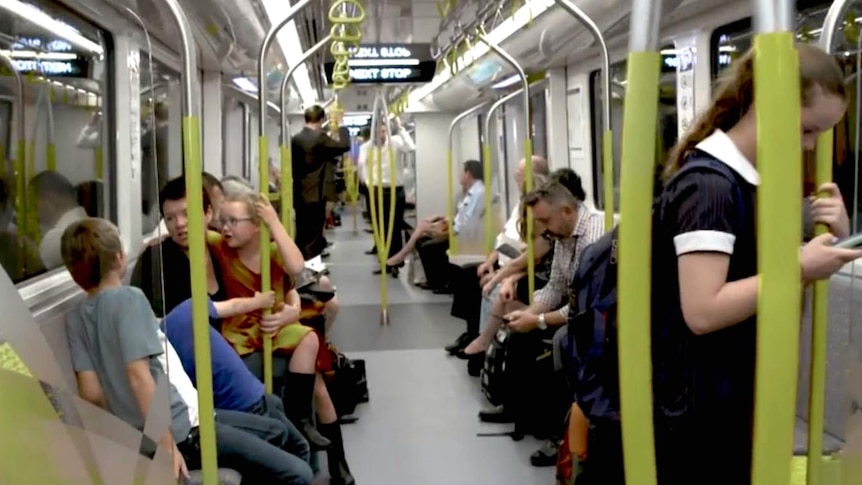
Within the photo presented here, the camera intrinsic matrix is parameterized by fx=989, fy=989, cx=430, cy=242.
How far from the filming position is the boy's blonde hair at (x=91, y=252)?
5.72 feet

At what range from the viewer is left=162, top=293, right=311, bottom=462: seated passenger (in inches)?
128

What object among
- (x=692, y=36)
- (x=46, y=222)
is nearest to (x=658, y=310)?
(x=46, y=222)

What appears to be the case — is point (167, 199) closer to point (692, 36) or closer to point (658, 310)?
point (658, 310)

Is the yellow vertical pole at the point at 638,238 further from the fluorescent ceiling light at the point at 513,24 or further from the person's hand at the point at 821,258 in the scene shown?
the fluorescent ceiling light at the point at 513,24

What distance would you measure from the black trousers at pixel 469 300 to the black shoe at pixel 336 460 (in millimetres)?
2803

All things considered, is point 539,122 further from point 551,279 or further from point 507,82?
point 551,279

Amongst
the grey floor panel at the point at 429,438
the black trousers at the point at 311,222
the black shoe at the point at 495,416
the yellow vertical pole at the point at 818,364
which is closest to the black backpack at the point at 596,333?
the yellow vertical pole at the point at 818,364

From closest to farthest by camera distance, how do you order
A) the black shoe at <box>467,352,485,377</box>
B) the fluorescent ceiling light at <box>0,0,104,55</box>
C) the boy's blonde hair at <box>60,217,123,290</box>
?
the boy's blonde hair at <box>60,217,123,290</box> → the fluorescent ceiling light at <box>0,0,104,55</box> → the black shoe at <box>467,352,485,377</box>

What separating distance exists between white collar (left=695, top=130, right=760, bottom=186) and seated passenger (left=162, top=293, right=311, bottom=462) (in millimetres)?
1989

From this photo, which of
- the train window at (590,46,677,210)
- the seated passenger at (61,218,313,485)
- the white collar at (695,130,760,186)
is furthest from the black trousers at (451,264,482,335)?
the white collar at (695,130,760,186)

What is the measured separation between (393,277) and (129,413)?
983 centimetres

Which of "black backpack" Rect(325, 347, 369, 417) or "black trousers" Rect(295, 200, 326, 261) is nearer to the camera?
"black backpack" Rect(325, 347, 369, 417)

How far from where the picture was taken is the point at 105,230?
5.87ft

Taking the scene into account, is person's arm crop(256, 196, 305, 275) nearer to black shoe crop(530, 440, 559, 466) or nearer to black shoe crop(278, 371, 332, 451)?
black shoe crop(278, 371, 332, 451)
